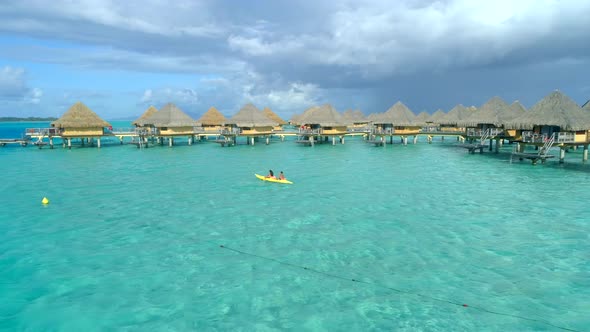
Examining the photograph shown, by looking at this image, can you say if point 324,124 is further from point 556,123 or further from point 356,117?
point 556,123

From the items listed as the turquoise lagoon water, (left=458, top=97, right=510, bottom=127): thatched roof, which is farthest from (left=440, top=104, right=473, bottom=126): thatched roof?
the turquoise lagoon water

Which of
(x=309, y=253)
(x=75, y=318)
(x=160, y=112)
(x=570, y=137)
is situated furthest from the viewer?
(x=160, y=112)

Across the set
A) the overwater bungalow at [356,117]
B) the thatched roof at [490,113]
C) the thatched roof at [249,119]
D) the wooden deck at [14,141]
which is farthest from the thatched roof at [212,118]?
the thatched roof at [490,113]

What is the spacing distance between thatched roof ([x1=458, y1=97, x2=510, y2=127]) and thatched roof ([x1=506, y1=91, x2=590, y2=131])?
726 cm

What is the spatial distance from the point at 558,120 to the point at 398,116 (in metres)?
24.5

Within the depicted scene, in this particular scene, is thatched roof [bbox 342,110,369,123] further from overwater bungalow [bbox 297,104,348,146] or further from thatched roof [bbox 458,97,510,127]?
thatched roof [bbox 458,97,510,127]

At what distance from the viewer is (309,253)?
11.8 m

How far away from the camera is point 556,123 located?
91.6 feet

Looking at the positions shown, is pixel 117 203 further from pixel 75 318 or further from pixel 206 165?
pixel 206 165

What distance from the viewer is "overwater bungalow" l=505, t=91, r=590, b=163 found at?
27.9 m

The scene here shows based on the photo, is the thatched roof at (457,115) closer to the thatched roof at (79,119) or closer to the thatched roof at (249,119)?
the thatched roof at (249,119)

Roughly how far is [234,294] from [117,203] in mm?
11951

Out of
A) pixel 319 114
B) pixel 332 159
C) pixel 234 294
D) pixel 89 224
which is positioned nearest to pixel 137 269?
pixel 234 294

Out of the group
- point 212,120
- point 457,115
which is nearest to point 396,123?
point 457,115
